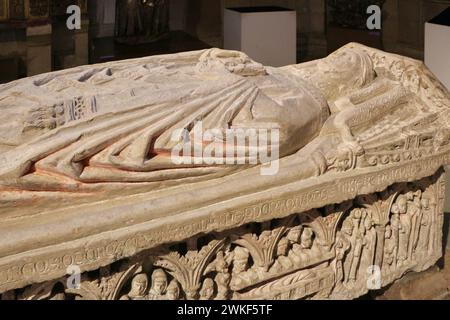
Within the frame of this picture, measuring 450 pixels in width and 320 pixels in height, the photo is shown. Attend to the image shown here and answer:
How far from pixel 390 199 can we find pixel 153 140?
1396 millimetres

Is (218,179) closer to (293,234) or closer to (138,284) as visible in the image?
(293,234)

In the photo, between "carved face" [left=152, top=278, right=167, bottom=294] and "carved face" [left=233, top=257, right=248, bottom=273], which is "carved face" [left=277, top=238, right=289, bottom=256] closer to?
"carved face" [left=233, top=257, right=248, bottom=273]

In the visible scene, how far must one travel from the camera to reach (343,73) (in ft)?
13.5

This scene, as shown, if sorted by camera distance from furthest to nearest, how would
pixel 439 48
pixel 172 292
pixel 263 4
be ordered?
pixel 263 4, pixel 439 48, pixel 172 292

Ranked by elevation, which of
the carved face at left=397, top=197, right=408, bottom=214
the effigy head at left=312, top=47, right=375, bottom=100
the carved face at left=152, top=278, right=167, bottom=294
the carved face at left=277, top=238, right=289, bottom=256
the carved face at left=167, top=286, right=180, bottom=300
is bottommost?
the carved face at left=167, top=286, right=180, bottom=300

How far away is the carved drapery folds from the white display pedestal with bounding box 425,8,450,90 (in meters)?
2.17

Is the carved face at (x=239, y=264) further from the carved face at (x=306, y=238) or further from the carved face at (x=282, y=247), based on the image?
the carved face at (x=306, y=238)

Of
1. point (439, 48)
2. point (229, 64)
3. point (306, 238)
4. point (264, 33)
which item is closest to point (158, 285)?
point (306, 238)

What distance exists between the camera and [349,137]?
3645mm

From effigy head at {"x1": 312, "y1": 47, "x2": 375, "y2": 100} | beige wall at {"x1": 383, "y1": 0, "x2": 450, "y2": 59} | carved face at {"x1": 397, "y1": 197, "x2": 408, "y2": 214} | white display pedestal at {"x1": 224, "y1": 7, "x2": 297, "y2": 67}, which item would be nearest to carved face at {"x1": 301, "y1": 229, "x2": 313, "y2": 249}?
carved face at {"x1": 397, "y1": 197, "x2": 408, "y2": 214}

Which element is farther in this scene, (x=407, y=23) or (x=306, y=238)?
(x=407, y=23)

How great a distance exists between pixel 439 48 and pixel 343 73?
2.19 meters

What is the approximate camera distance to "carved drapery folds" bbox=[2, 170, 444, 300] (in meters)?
3.11

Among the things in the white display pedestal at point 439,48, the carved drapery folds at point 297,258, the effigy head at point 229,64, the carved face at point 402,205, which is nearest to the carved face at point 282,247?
the carved drapery folds at point 297,258
